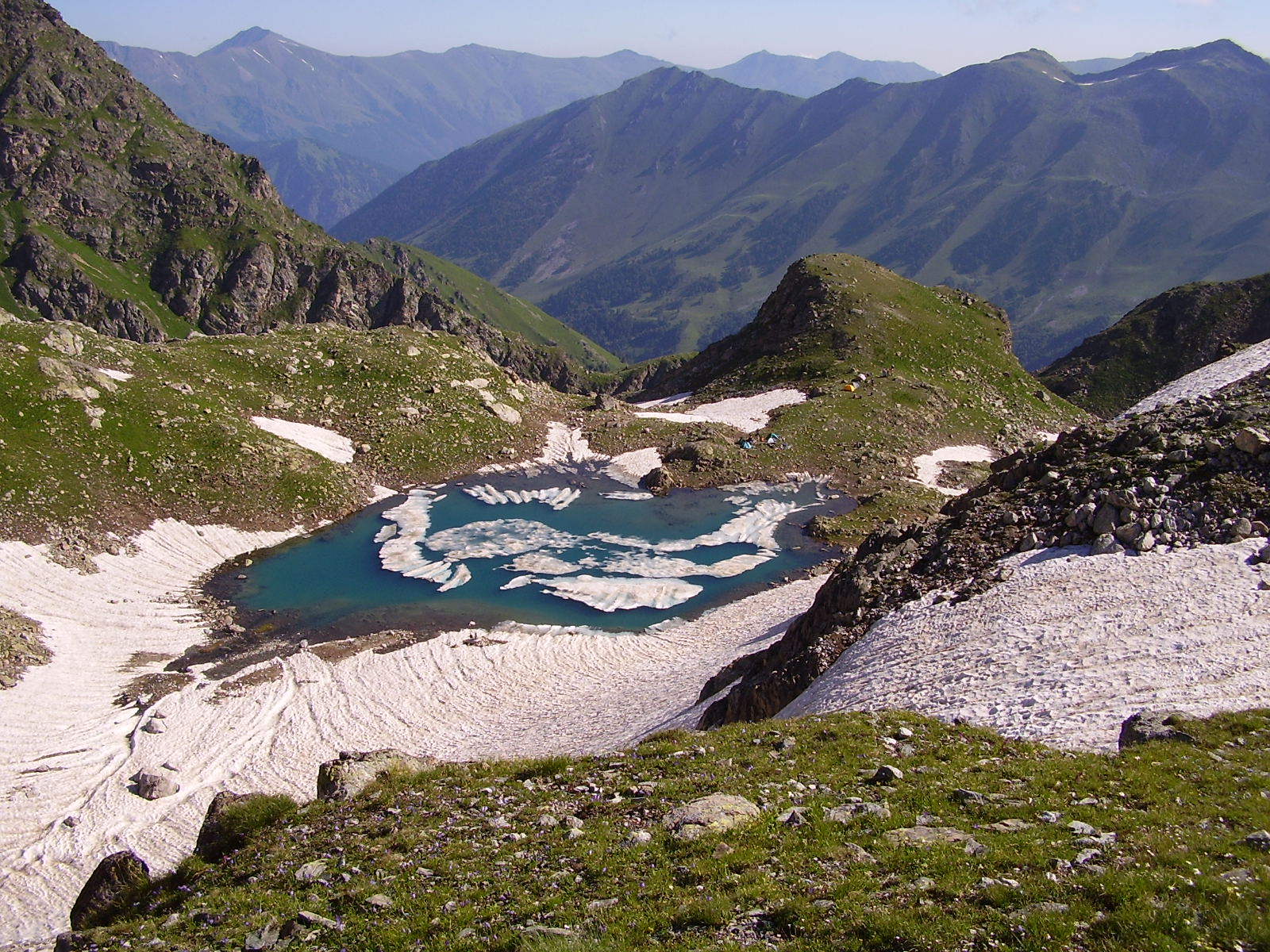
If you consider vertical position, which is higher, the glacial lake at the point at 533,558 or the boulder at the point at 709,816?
the boulder at the point at 709,816

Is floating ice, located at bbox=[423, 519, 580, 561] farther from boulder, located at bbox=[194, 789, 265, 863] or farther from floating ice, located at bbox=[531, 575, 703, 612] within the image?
boulder, located at bbox=[194, 789, 265, 863]

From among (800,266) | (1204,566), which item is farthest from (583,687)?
(800,266)

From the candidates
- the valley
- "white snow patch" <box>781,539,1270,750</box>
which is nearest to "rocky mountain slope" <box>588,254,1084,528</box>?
the valley

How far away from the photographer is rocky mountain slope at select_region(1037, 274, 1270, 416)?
15488 centimetres

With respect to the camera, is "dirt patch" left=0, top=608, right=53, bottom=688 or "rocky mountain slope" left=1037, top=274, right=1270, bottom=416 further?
"rocky mountain slope" left=1037, top=274, right=1270, bottom=416

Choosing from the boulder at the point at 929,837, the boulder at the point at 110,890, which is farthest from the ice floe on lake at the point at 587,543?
the boulder at the point at 929,837

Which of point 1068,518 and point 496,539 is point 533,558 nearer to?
point 496,539

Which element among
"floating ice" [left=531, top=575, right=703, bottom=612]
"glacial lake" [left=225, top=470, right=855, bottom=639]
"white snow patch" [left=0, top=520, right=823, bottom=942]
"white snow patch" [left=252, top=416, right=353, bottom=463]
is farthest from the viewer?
"white snow patch" [left=252, top=416, right=353, bottom=463]

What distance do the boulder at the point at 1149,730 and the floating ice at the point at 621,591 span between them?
40.7 m

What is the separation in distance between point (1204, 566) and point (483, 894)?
29.9 meters

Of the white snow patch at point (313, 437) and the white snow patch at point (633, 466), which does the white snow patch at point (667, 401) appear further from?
the white snow patch at point (313, 437)

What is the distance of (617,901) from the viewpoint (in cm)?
1603

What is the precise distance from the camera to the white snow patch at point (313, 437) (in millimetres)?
84312

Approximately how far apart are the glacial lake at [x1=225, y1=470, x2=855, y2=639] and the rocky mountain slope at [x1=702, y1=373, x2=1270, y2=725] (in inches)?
792
